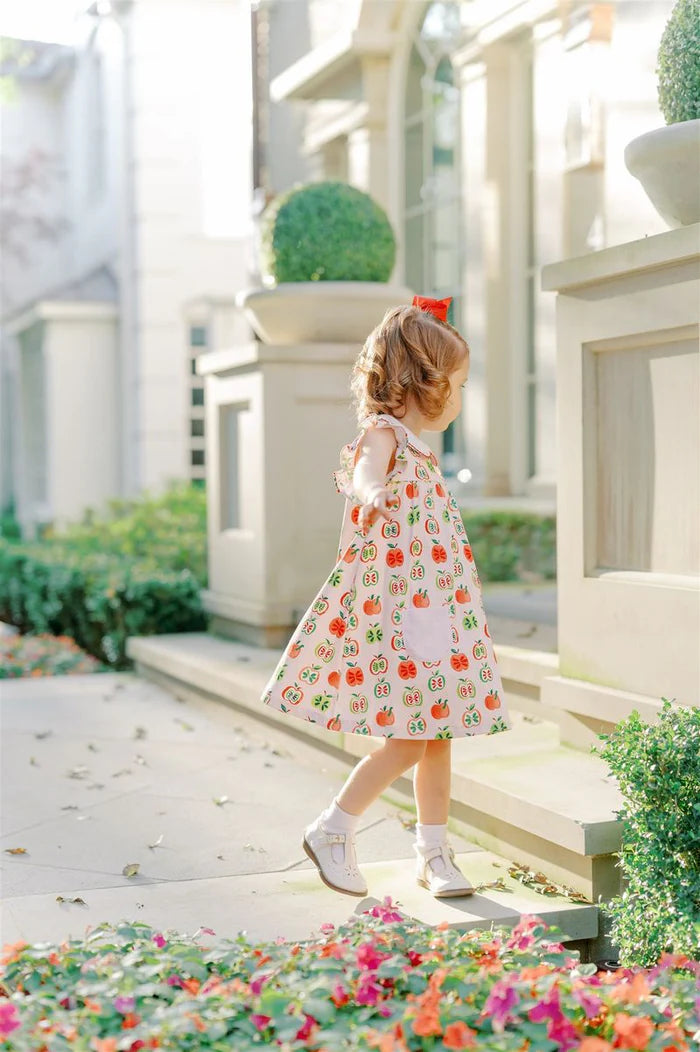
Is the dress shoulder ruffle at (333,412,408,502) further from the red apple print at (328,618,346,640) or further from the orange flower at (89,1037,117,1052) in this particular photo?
the orange flower at (89,1037,117,1052)

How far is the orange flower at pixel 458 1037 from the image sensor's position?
2.11 metres

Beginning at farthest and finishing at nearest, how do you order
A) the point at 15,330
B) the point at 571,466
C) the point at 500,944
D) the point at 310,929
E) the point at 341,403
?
1. the point at 15,330
2. the point at 341,403
3. the point at 571,466
4. the point at 310,929
5. the point at 500,944

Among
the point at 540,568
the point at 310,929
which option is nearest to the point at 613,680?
the point at 310,929

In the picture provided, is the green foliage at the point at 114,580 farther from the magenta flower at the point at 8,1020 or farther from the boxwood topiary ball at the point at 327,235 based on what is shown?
the magenta flower at the point at 8,1020

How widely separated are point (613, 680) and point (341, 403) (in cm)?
285

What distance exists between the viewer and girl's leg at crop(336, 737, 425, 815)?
3.34 m

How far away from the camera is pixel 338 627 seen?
3402 mm

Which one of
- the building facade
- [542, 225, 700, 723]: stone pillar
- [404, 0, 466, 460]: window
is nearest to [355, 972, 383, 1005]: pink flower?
[542, 225, 700, 723]: stone pillar

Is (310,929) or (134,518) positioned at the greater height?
Result: (134,518)

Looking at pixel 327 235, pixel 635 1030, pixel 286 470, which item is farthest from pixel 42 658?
pixel 635 1030

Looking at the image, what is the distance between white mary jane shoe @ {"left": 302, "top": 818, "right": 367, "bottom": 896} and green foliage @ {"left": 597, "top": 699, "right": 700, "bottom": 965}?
0.71 meters

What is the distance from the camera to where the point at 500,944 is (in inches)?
104

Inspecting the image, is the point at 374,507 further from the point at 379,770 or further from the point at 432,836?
the point at 432,836

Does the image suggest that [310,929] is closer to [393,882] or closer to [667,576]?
[393,882]
